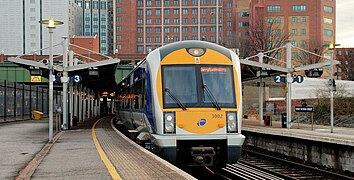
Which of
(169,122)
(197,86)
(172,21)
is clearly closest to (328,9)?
(172,21)

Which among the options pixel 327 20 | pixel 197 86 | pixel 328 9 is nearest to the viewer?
pixel 197 86

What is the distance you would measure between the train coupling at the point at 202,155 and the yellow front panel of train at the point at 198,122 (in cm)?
42

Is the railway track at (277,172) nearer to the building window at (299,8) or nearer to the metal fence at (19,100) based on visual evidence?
the metal fence at (19,100)

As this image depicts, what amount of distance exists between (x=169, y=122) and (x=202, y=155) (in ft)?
3.80

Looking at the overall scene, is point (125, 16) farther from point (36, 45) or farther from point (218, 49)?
point (218, 49)

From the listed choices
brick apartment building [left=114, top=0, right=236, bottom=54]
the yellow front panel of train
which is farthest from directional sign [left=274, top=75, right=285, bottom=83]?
brick apartment building [left=114, top=0, right=236, bottom=54]

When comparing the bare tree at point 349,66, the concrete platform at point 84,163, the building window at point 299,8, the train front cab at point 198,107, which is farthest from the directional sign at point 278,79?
the building window at point 299,8

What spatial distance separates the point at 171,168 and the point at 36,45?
108781mm

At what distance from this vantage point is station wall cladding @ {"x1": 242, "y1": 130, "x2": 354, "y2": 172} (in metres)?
15.5

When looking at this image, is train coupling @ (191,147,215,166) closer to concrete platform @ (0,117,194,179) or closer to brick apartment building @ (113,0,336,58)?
concrete platform @ (0,117,194,179)

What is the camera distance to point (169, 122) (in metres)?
12.2

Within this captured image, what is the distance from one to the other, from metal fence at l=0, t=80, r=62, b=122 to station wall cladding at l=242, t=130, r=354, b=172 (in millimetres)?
19385

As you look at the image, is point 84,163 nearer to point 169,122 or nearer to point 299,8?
point 169,122

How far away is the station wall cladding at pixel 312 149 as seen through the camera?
1550 centimetres
